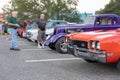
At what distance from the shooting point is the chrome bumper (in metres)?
7.12

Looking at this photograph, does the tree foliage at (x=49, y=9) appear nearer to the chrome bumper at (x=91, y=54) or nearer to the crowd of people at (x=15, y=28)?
the crowd of people at (x=15, y=28)

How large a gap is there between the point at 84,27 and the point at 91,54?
5.19 meters

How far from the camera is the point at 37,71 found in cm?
793

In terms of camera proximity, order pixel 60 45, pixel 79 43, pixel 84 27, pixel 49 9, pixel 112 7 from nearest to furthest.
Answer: pixel 79 43 < pixel 60 45 < pixel 84 27 < pixel 49 9 < pixel 112 7

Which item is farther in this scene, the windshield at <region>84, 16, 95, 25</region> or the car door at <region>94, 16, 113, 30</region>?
the windshield at <region>84, 16, 95, 25</region>

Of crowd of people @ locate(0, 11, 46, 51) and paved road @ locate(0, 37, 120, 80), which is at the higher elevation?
crowd of people @ locate(0, 11, 46, 51)

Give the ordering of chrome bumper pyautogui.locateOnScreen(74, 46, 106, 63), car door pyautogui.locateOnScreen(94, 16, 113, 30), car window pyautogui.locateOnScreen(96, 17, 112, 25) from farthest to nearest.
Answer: car window pyautogui.locateOnScreen(96, 17, 112, 25), car door pyautogui.locateOnScreen(94, 16, 113, 30), chrome bumper pyautogui.locateOnScreen(74, 46, 106, 63)

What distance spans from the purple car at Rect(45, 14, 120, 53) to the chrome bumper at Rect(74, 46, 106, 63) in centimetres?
399

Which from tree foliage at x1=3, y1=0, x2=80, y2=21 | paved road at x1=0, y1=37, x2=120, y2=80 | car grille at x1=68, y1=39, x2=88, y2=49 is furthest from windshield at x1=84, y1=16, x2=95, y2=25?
tree foliage at x1=3, y1=0, x2=80, y2=21

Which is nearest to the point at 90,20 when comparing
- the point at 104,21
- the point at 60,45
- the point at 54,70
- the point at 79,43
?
the point at 104,21

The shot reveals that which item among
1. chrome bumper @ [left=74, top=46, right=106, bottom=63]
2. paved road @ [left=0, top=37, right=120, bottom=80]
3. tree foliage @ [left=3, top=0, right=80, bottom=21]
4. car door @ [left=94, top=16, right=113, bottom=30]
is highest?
tree foliage @ [left=3, top=0, right=80, bottom=21]

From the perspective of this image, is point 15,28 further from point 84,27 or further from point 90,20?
point 90,20

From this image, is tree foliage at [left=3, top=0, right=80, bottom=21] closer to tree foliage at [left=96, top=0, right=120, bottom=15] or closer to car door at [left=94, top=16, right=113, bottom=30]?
car door at [left=94, top=16, right=113, bottom=30]

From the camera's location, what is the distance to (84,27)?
12500 millimetres
